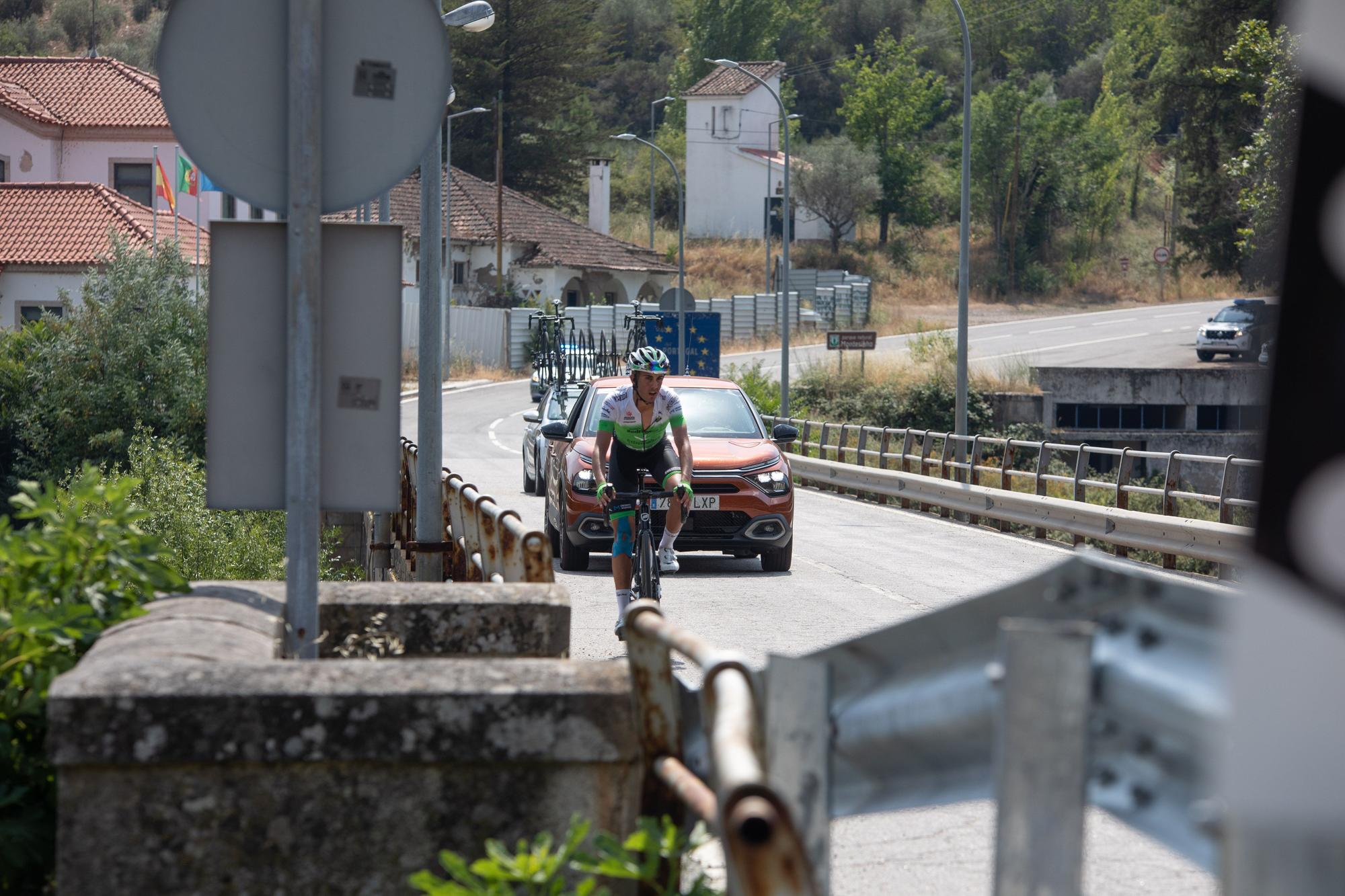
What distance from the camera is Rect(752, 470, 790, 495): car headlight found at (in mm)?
14828

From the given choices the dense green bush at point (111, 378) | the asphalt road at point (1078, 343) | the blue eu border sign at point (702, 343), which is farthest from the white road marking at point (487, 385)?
the dense green bush at point (111, 378)

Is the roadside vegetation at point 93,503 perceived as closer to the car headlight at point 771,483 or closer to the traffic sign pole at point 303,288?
the traffic sign pole at point 303,288

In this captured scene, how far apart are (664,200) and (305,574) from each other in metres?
102

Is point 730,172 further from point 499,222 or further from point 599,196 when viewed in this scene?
point 499,222

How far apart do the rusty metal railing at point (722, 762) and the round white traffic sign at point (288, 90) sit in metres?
1.41

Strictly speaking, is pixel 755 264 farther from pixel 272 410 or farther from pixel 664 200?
pixel 272 410

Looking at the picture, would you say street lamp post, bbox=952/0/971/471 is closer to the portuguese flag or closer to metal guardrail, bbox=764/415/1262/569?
metal guardrail, bbox=764/415/1262/569

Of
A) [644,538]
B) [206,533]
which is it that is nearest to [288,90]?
[644,538]

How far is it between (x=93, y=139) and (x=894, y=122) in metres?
54.2

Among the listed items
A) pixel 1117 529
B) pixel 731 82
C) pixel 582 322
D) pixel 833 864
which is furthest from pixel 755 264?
pixel 833 864

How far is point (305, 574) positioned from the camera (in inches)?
161

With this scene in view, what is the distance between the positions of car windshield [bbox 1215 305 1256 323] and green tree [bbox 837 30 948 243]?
4453 cm

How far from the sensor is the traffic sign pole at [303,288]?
13.2 feet

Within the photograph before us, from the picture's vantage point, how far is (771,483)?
14.9 meters
